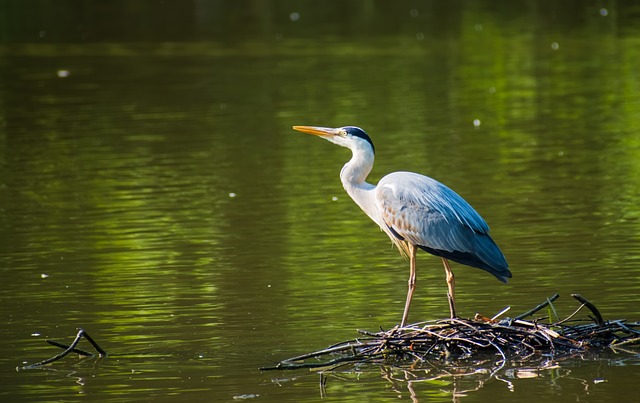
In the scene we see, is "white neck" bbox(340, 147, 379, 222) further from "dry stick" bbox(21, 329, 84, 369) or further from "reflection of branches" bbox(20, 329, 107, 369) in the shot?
"dry stick" bbox(21, 329, 84, 369)

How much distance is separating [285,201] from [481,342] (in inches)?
261

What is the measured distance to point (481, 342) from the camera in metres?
8.58

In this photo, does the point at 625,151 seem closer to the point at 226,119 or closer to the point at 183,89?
the point at 226,119

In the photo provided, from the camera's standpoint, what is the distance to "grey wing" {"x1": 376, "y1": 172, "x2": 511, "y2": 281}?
9055 mm

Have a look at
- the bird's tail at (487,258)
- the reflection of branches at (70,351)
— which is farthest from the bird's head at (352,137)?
the reflection of branches at (70,351)

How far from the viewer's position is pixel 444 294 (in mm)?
10648

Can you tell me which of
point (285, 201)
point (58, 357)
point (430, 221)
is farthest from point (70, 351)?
point (285, 201)

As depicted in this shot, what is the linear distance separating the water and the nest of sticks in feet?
0.53

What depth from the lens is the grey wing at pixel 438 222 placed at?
905 cm

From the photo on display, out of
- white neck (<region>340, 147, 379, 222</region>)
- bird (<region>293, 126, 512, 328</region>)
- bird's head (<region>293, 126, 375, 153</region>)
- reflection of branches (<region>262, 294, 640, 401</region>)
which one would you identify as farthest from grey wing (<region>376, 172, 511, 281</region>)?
reflection of branches (<region>262, 294, 640, 401</region>)

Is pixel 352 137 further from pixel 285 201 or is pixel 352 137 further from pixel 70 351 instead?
pixel 285 201

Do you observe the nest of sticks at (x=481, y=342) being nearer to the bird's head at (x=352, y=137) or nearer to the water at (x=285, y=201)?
the water at (x=285, y=201)

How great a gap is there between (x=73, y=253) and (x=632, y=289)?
555 centimetres

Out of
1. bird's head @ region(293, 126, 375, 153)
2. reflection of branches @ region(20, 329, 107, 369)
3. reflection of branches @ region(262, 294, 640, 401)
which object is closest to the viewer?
reflection of branches @ region(262, 294, 640, 401)
